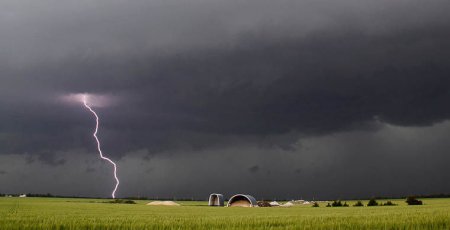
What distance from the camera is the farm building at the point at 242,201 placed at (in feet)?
344

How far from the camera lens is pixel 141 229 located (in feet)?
53.7

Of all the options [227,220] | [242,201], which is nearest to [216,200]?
[242,201]

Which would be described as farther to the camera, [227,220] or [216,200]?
[216,200]

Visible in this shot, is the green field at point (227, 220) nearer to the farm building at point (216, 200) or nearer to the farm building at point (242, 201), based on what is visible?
the farm building at point (242, 201)

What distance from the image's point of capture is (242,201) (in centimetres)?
10794

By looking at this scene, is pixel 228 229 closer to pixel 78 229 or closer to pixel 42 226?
pixel 78 229

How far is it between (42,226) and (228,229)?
27.0 feet

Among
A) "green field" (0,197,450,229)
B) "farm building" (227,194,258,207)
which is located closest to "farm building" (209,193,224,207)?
"farm building" (227,194,258,207)

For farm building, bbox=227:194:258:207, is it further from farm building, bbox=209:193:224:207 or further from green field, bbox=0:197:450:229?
green field, bbox=0:197:450:229

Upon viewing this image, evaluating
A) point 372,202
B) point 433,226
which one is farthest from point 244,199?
point 433,226

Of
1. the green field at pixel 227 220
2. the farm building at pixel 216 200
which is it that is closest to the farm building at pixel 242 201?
the farm building at pixel 216 200

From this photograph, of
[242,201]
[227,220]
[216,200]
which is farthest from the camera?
[216,200]

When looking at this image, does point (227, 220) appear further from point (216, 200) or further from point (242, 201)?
point (216, 200)

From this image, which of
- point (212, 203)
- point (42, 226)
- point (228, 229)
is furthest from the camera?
point (212, 203)
